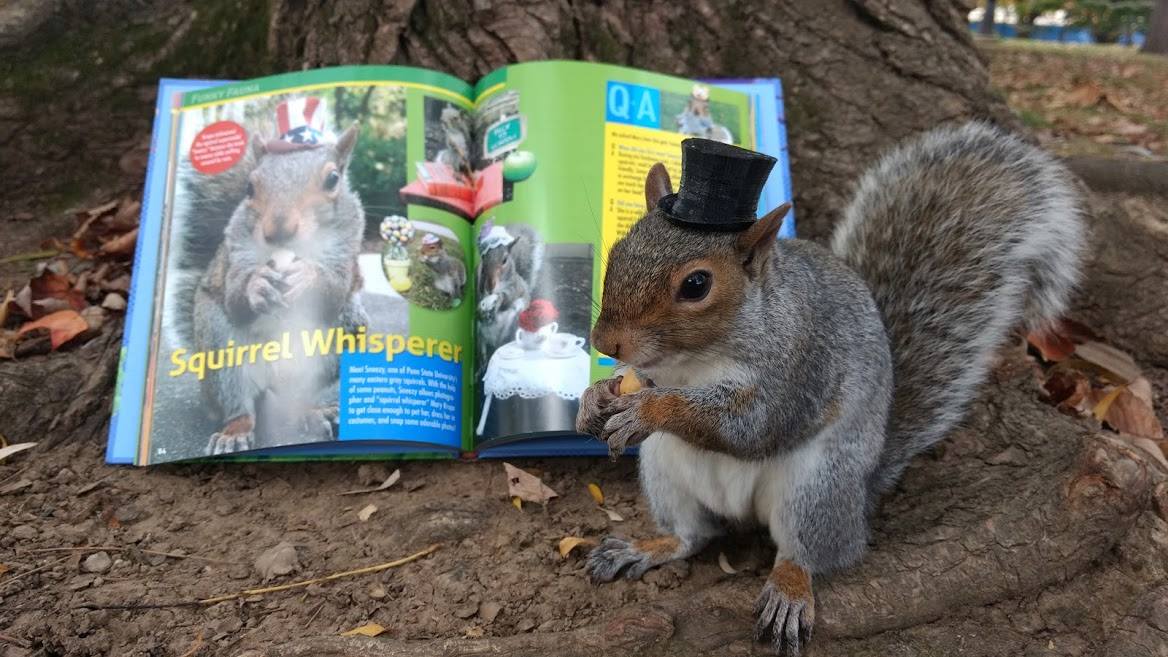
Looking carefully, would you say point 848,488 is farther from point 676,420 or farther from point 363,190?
point 363,190

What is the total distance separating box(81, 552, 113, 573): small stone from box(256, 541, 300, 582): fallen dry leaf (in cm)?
24

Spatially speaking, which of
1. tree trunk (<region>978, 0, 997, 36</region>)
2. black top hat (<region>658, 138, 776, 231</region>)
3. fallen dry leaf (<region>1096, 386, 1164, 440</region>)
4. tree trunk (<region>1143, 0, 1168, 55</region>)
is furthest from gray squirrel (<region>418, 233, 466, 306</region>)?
tree trunk (<region>978, 0, 997, 36</region>)

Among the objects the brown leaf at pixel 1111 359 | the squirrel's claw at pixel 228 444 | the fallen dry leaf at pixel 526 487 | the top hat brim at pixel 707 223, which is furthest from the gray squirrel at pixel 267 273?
the brown leaf at pixel 1111 359

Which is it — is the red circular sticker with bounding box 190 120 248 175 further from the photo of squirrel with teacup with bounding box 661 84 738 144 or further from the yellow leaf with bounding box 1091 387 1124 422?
the yellow leaf with bounding box 1091 387 1124 422

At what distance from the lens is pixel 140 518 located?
160cm

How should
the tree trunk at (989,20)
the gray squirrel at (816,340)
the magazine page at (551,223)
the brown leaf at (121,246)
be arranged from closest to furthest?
the gray squirrel at (816,340) → the magazine page at (551,223) → the brown leaf at (121,246) → the tree trunk at (989,20)

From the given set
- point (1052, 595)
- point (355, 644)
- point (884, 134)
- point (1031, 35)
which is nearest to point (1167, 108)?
point (884, 134)

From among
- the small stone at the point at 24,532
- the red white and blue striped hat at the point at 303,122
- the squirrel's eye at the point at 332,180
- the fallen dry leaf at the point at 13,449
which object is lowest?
the small stone at the point at 24,532

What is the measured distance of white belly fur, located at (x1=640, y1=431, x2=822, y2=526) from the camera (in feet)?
4.59

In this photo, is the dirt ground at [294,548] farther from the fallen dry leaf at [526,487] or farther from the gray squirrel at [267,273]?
the gray squirrel at [267,273]

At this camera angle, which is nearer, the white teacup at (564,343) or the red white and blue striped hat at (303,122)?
the white teacup at (564,343)

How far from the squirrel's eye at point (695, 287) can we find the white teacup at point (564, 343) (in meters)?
0.57

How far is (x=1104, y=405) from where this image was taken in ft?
6.25

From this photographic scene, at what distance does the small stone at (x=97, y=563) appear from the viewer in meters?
1.44
